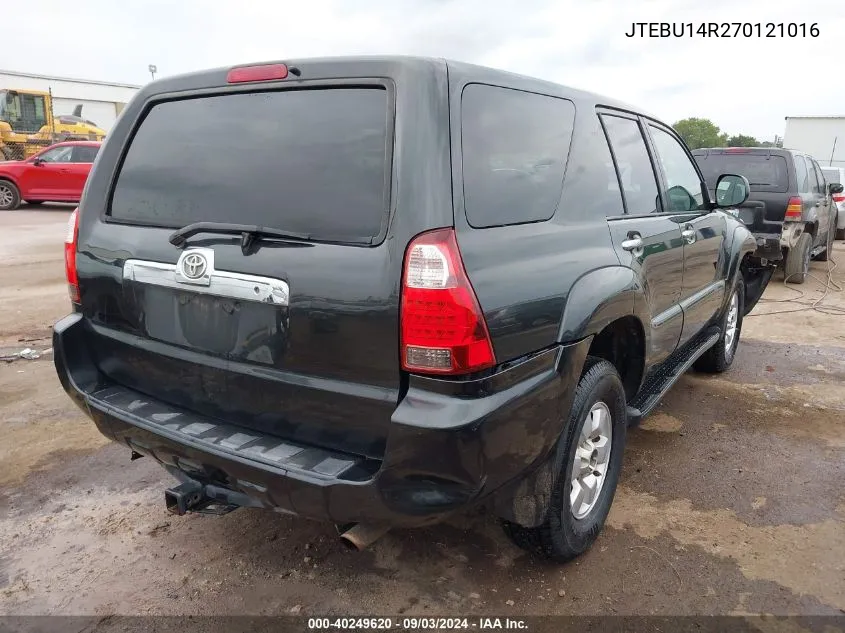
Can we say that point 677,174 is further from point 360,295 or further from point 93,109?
point 93,109

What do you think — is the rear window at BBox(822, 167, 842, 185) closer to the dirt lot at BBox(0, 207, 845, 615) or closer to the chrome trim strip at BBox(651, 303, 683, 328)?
the dirt lot at BBox(0, 207, 845, 615)

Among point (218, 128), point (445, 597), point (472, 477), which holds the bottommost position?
point (445, 597)

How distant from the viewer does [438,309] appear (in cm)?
182

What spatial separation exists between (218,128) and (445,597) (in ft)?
6.20

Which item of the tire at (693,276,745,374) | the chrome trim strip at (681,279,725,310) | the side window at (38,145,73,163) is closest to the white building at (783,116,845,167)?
the tire at (693,276,745,374)

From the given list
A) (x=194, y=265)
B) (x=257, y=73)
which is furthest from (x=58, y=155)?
(x=194, y=265)

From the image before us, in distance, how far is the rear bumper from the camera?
1821 mm

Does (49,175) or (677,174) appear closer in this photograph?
(677,174)

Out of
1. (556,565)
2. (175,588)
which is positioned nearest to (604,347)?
(556,565)

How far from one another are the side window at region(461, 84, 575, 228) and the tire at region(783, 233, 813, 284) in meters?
7.10

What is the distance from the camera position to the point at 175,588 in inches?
95.5

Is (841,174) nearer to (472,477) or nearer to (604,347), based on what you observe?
(604,347)

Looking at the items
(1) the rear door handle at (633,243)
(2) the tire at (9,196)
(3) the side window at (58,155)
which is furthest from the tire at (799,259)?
(2) the tire at (9,196)

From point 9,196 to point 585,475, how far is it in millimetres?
16635
